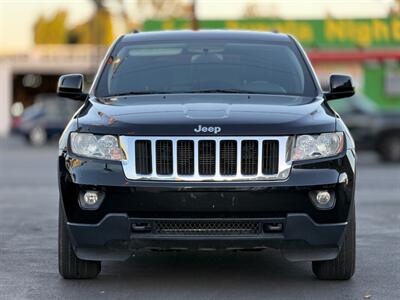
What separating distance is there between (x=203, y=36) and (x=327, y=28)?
32.4 metres

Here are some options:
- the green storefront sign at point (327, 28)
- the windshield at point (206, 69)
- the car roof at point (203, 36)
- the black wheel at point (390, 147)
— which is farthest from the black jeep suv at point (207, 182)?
the green storefront sign at point (327, 28)

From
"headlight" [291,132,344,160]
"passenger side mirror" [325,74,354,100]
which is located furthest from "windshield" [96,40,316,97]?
"headlight" [291,132,344,160]

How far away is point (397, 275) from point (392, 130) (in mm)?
15619

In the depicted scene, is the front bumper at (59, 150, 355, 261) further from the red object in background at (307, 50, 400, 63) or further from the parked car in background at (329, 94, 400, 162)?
the red object in background at (307, 50, 400, 63)

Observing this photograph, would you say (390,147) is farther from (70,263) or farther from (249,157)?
(249,157)

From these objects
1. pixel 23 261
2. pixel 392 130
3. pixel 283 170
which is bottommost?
pixel 392 130

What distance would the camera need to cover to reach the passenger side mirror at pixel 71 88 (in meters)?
7.84

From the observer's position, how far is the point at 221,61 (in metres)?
8.09

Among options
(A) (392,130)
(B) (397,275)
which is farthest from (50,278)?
(A) (392,130)

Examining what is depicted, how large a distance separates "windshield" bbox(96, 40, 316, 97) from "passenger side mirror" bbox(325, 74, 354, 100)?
0.20m

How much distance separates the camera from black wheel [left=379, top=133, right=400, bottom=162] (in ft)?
74.4

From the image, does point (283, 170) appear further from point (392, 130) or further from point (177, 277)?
point (392, 130)

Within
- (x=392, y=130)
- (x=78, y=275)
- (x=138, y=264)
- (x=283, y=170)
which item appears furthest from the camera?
(x=392, y=130)

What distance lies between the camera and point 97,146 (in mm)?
6520
